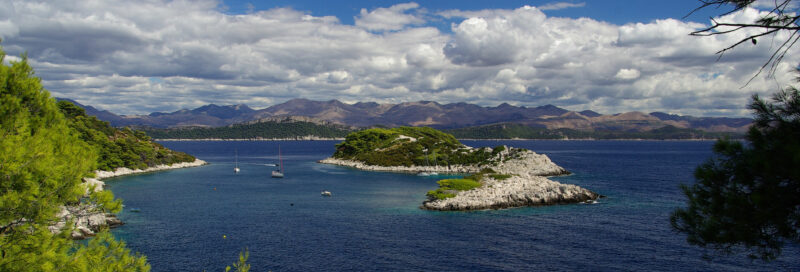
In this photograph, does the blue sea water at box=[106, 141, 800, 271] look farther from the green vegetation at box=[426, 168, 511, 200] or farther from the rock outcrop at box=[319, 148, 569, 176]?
the rock outcrop at box=[319, 148, 569, 176]

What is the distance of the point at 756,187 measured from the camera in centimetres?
1189

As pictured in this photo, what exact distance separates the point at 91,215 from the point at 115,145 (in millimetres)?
88603

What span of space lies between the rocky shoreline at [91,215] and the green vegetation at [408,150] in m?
54.0

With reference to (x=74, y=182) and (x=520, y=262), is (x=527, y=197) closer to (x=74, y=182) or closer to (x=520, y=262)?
(x=520, y=262)

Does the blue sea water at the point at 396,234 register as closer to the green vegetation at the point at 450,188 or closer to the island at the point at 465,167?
the island at the point at 465,167

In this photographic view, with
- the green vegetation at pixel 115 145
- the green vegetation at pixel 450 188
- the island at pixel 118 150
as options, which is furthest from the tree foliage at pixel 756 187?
the green vegetation at pixel 115 145

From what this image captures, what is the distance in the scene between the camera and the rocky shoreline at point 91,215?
16.1 meters

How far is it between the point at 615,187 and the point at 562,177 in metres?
19.4

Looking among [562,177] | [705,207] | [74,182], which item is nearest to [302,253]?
[74,182]

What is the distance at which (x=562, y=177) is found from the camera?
110125 millimetres

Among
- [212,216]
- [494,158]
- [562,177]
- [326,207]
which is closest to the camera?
[212,216]

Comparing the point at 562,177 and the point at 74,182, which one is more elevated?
the point at 74,182

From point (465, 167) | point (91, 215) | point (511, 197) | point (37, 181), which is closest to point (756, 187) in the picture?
point (37, 181)

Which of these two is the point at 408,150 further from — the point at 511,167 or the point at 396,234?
the point at 396,234
